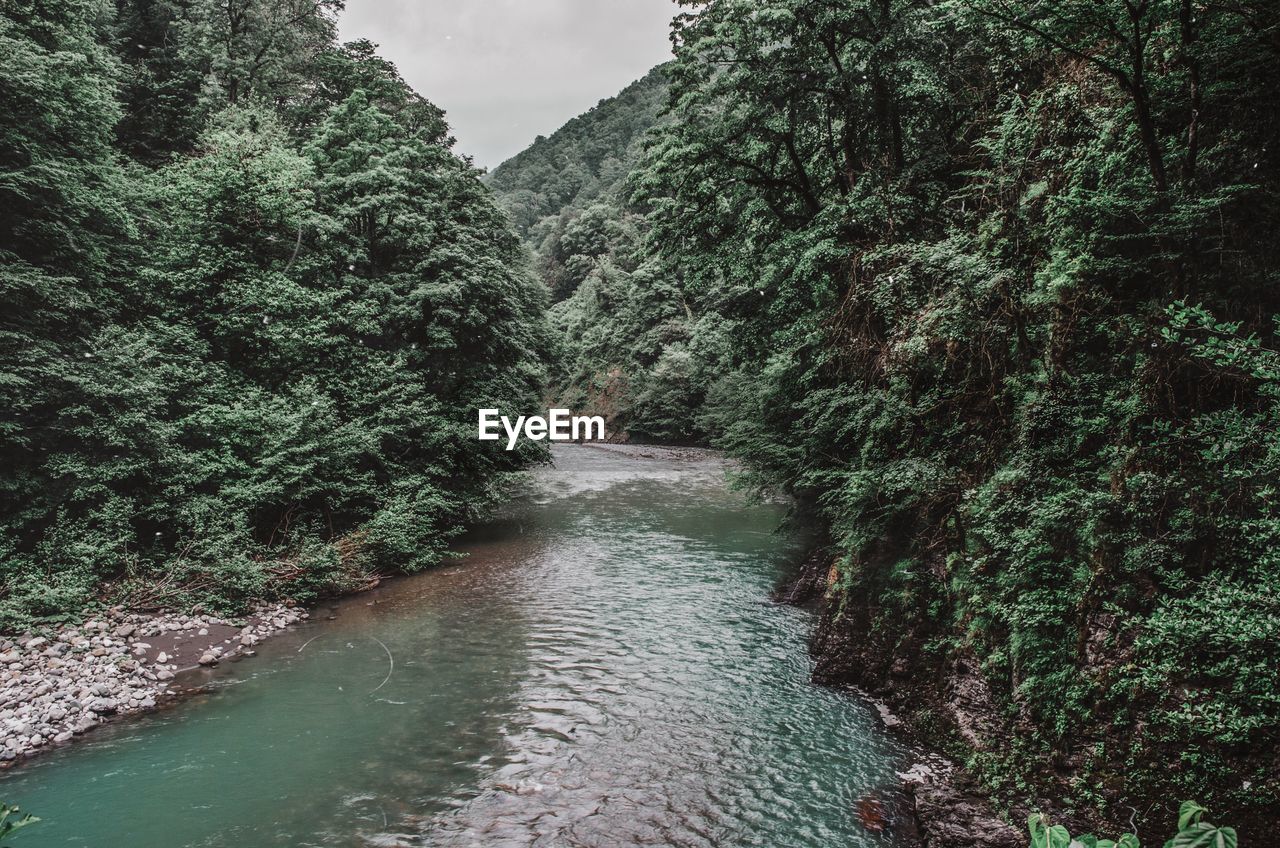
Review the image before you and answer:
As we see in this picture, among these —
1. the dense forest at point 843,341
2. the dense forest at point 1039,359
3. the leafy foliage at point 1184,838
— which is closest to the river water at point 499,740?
the dense forest at point 843,341

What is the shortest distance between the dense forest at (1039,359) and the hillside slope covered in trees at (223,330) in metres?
8.10

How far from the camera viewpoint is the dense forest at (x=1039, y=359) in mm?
4766

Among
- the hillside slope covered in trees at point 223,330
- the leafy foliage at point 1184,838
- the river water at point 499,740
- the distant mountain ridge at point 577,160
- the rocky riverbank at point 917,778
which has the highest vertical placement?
the distant mountain ridge at point 577,160

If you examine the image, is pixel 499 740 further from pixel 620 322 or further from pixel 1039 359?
pixel 620 322

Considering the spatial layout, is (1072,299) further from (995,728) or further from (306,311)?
(306,311)

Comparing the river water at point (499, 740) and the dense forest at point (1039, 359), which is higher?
the dense forest at point (1039, 359)

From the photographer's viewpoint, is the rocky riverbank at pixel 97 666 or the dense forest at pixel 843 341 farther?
the rocky riverbank at pixel 97 666

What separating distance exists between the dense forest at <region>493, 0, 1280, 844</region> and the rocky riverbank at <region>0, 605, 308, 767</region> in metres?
9.83

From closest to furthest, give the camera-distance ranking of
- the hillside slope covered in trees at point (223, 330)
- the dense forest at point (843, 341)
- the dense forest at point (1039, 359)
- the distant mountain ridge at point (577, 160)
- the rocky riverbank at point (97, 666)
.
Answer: the dense forest at point (1039, 359) < the dense forest at point (843, 341) < the rocky riverbank at point (97, 666) < the hillside slope covered in trees at point (223, 330) < the distant mountain ridge at point (577, 160)

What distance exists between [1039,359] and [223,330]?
51.1ft

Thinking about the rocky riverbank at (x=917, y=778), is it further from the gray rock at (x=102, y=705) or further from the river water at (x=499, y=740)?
the gray rock at (x=102, y=705)

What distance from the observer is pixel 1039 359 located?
700 cm

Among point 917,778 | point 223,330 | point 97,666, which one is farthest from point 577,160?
point 917,778

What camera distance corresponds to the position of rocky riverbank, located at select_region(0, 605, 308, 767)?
7873 millimetres
